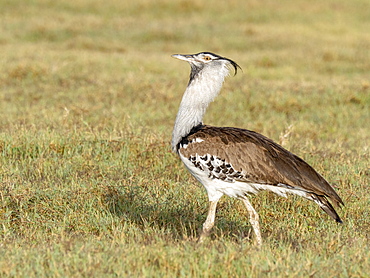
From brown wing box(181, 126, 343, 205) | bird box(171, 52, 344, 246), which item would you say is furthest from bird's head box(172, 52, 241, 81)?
brown wing box(181, 126, 343, 205)

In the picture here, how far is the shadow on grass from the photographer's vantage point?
4984mm

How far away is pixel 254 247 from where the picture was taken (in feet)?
13.5

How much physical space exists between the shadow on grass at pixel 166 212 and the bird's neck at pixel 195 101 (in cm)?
70

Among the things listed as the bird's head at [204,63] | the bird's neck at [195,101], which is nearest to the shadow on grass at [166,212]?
the bird's neck at [195,101]

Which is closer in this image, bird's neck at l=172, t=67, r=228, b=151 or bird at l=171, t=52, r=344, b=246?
bird at l=171, t=52, r=344, b=246

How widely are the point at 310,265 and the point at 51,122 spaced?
521cm

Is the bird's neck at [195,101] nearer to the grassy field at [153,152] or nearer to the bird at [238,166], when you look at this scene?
the bird at [238,166]

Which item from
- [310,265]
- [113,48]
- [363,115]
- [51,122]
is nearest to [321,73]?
[363,115]

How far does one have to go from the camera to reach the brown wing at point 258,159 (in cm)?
439

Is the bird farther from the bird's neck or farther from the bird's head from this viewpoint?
the bird's head

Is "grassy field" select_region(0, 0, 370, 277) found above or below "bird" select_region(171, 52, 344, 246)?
below

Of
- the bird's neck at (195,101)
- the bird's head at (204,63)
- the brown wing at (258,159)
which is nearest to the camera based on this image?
the brown wing at (258,159)

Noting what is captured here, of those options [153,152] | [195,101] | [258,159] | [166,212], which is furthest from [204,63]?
[153,152]

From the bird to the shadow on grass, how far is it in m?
0.47
